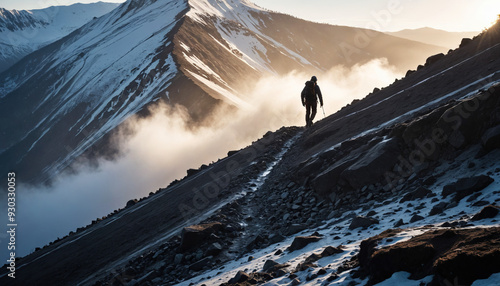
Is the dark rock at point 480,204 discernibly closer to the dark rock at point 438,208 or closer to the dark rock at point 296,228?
the dark rock at point 438,208

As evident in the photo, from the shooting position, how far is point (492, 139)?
343 inches

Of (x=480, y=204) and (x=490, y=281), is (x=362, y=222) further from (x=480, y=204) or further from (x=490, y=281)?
(x=490, y=281)

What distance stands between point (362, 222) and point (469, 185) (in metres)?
2.24

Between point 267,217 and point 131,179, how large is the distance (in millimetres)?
120869

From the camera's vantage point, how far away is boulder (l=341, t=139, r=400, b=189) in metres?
11.2

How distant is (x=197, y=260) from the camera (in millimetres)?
11148

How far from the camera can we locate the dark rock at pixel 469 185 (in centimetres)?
756

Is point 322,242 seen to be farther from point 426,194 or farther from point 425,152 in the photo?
point 425,152

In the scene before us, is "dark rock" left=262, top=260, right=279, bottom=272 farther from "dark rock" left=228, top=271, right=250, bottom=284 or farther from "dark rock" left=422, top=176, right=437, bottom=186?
"dark rock" left=422, top=176, right=437, bottom=186

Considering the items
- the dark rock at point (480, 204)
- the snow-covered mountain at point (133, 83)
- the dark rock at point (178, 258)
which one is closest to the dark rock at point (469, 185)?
the dark rock at point (480, 204)

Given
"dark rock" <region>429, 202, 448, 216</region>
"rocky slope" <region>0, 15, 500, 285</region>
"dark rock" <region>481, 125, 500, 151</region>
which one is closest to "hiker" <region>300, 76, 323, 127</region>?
"rocky slope" <region>0, 15, 500, 285</region>

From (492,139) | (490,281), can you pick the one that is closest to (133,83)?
(492,139)

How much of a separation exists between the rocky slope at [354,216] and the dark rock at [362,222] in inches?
1.0

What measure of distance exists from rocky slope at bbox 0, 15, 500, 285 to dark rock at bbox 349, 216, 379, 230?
1.0 inches
